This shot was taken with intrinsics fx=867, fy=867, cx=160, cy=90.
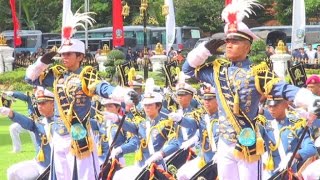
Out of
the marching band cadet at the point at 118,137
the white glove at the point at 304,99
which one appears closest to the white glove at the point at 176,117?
the marching band cadet at the point at 118,137

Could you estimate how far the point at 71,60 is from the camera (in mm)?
9086

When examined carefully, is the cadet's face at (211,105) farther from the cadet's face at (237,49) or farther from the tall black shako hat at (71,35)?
the cadet's face at (237,49)

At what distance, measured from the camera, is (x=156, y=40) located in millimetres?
48125

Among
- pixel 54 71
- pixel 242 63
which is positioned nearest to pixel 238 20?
pixel 242 63

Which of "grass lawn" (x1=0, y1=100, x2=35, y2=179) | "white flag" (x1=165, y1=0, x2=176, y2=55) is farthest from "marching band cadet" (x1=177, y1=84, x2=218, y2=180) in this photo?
"white flag" (x1=165, y1=0, x2=176, y2=55)

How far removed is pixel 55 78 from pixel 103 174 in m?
1.71

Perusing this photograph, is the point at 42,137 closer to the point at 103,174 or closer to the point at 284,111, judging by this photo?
the point at 103,174

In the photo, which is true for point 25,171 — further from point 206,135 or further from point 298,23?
point 298,23

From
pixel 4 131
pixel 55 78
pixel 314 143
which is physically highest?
pixel 55 78

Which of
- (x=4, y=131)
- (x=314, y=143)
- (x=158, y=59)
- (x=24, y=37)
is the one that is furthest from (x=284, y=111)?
(x=24, y=37)

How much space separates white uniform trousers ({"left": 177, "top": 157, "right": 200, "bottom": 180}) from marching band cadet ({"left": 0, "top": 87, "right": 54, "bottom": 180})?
1598mm

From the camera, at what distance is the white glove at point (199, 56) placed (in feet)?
26.5

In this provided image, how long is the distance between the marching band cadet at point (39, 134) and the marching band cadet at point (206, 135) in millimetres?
1602

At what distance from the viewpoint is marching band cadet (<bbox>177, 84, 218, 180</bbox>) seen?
10.0 meters
